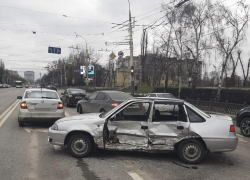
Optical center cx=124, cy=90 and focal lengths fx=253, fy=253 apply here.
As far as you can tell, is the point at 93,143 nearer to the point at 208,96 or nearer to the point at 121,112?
the point at 121,112

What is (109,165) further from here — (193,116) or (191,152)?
(193,116)

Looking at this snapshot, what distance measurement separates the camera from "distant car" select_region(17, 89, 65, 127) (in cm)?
918

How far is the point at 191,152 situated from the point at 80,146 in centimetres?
243

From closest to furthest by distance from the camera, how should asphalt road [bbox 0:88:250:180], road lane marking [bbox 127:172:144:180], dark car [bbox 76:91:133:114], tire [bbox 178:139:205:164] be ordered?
road lane marking [bbox 127:172:144:180] → asphalt road [bbox 0:88:250:180] → tire [bbox 178:139:205:164] → dark car [bbox 76:91:133:114]

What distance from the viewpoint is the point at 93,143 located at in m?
5.67

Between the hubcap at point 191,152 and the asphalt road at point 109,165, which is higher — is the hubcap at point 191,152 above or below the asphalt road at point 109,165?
above

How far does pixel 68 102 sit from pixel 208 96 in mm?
14325

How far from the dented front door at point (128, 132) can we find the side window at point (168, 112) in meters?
0.20

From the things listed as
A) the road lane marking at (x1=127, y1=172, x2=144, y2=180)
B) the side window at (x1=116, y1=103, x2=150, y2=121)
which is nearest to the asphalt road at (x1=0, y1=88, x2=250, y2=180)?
the road lane marking at (x1=127, y1=172, x2=144, y2=180)

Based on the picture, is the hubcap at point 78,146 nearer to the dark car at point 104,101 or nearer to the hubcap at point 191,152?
the hubcap at point 191,152

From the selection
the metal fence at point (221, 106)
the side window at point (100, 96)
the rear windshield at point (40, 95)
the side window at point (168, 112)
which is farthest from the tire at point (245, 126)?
the rear windshield at point (40, 95)

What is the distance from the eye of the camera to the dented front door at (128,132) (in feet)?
18.0

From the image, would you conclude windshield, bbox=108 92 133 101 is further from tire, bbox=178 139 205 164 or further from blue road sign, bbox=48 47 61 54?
blue road sign, bbox=48 47 61 54

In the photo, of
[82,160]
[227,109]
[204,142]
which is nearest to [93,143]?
[82,160]
